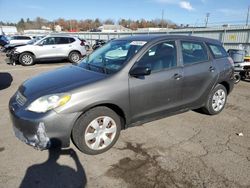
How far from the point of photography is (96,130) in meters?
3.48

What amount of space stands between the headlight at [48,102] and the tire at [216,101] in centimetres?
309

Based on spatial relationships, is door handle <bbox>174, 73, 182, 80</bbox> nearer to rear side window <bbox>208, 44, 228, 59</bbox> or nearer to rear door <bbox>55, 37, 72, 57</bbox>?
rear side window <bbox>208, 44, 228, 59</bbox>

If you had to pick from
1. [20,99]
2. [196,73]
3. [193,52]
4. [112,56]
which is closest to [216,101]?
[196,73]

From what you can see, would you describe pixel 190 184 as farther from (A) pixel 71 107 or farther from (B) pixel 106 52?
(B) pixel 106 52

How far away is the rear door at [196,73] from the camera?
4391 mm

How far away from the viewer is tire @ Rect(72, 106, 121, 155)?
10.9 feet

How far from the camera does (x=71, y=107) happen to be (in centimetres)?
317

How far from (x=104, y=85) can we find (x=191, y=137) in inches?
73.0

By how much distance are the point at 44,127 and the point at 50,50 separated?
38.7ft

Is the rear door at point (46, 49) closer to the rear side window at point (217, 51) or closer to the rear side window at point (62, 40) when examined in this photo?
the rear side window at point (62, 40)

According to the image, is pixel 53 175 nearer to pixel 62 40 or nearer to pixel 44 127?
pixel 44 127

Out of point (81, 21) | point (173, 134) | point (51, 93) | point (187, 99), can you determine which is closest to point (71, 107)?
point (51, 93)

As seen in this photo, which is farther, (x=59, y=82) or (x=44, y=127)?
(x=59, y=82)

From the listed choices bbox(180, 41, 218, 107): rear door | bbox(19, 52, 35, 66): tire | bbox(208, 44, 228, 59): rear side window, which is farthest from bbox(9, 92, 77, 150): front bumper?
bbox(19, 52, 35, 66): tire
